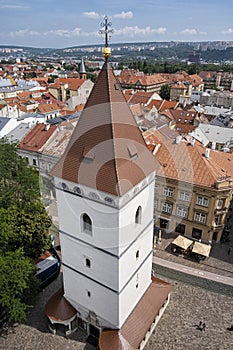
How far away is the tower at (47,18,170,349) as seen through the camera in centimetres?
1667

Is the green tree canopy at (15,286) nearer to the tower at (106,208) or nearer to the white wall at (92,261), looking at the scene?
the tower at (106,208)

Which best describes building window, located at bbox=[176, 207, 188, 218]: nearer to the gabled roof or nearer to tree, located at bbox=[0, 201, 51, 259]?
tree, located at bbox=[0, 201, 51, 259]

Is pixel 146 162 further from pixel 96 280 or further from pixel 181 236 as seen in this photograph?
pixel 181 236

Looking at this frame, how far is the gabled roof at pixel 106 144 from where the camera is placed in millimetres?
16516

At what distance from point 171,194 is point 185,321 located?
1464 cm

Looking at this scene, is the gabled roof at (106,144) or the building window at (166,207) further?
the building window at (166,207)

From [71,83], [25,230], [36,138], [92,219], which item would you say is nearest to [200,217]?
[25,230]

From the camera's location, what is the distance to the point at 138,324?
21.8m

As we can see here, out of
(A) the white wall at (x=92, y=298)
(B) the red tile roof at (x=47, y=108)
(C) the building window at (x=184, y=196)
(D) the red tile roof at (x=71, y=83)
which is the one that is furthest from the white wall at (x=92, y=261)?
Result: (D) the red tile roof at (x=71, y=83)

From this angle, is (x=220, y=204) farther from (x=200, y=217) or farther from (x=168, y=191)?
(x=168, y=191)

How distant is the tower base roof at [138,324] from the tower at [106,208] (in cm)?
22

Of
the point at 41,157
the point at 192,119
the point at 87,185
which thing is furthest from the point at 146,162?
the point at 192,119

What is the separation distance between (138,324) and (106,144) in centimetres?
1396

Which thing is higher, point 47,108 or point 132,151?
point 132,151
